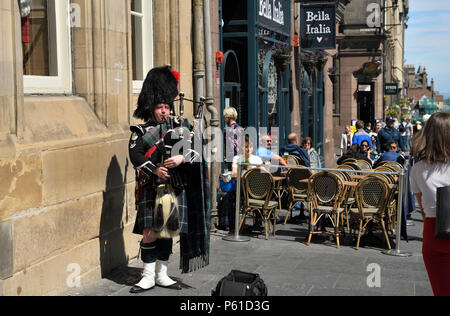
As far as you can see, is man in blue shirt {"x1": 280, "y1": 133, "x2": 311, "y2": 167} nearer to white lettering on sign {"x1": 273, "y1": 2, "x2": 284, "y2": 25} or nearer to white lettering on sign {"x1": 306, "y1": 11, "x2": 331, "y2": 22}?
white lettering on sign {"x1": 273, "y1": 2, "x2": 284, "y2": 25}

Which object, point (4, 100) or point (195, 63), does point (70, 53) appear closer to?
point (4, 100)

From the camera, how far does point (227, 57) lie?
1257 cm

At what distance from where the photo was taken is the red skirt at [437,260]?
4.29 meters

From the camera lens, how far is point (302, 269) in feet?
24.3

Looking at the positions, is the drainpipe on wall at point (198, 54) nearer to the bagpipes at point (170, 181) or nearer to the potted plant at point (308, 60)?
the bagpipes at point (170, 181)

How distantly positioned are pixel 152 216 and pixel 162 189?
277 mm

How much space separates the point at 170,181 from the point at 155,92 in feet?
2.85

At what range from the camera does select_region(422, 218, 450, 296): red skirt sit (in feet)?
14.1

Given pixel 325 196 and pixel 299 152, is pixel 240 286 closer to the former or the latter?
pixel 325 196

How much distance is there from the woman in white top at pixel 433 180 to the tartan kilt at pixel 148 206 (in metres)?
2.36

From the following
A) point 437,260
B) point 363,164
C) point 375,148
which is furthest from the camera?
point 375,148

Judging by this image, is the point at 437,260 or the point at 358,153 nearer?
the point at 437,260

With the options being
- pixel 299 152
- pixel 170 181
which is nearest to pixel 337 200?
pixel 299 152
